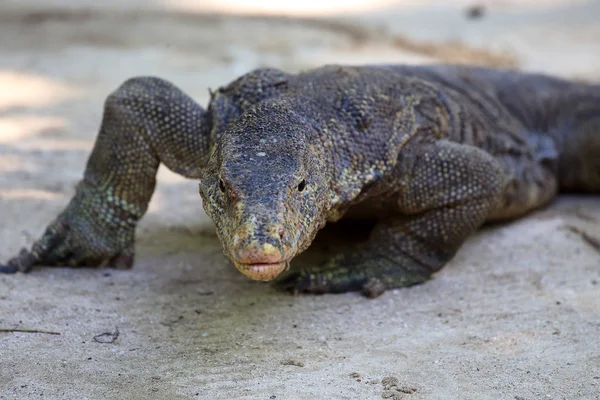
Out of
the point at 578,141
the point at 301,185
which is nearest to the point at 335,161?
the point at 301,185

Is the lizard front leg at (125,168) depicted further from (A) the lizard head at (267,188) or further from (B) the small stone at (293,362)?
(B) the small stone at (293,362)

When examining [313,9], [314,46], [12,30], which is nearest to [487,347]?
[314,46]

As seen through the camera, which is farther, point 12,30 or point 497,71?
point 12,30

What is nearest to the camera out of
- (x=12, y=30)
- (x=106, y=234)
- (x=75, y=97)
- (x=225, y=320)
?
(x=225, y=320)

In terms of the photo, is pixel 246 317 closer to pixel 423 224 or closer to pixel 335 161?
pixel 335 161

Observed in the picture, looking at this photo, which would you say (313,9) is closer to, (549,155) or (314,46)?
(314,46)

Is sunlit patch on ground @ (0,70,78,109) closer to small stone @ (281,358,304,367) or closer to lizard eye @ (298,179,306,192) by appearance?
lizard eye @ (298,179,306,192)

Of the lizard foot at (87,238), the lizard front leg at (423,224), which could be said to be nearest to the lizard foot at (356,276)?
the lizard front leg at (423,224)
